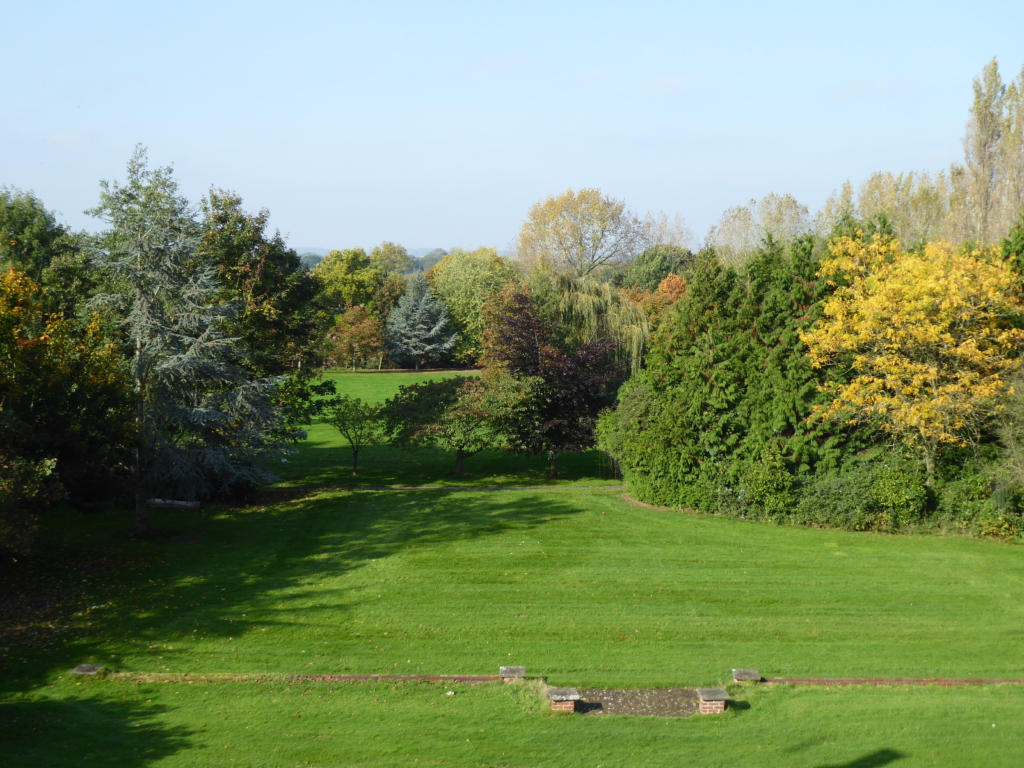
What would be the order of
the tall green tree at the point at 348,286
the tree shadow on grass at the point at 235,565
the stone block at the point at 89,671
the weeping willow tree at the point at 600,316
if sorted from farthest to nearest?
the tall green tree at the point at 348,286, the weeping willow tree at the point at 600,316, the tree shadow on grass at the point at 235,565, the stone block at the point at 89,671

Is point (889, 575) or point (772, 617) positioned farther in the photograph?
point (889, 575)

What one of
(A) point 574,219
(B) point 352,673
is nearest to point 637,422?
(B) point 352,673

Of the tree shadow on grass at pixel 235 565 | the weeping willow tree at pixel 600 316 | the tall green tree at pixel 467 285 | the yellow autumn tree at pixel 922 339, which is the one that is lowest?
the tree shadow on grass at pixel 235 565

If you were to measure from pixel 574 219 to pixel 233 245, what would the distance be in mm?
39220

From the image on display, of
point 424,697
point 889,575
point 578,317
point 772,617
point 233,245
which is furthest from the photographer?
point 578,317

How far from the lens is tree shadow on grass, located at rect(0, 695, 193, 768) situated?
8484 mm

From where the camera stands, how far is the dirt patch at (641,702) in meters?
9.86

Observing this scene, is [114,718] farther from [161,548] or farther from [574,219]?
[574,219]

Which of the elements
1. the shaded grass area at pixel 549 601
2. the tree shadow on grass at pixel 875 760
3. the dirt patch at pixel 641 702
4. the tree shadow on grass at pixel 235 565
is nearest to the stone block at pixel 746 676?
the shaded grass area at pixel 549 601

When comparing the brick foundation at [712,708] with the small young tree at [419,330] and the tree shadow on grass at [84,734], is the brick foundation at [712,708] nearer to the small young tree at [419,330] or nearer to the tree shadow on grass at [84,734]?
the tree shadow on grass at [84,734]

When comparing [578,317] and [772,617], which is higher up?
[578,317]

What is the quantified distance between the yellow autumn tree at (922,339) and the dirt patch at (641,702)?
972cm

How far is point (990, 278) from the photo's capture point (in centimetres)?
1630

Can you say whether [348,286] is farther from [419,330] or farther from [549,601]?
[549,601]
